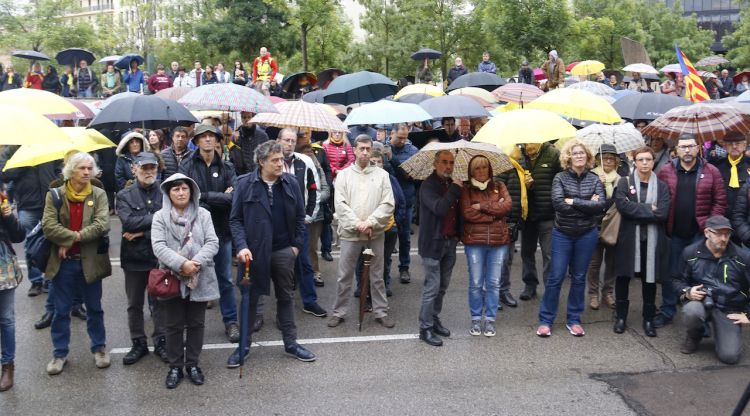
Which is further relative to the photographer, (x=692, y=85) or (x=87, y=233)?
(x=692, y=85)

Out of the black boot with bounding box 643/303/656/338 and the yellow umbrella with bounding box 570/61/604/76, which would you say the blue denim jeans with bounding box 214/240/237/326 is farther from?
the yellow umbrella with bounding box 570/61/604/76

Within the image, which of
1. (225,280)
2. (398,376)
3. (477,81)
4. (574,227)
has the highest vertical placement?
(477,81)

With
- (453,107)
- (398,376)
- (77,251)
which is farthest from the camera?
(453,107)

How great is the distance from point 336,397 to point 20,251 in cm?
742

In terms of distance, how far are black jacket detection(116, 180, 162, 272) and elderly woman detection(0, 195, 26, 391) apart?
0.85 m

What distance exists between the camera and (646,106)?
9914mm

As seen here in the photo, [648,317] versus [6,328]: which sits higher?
[6,328]

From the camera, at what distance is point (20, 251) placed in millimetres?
10945

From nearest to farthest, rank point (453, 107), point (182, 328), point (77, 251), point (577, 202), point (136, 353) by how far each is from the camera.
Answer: point (182, 328) < point (77, 251) < point (136, 353) < point (577, 202) < point (453, 107)

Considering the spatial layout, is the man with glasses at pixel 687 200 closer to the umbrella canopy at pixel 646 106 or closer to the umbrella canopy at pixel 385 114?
the umbrella canopy at pixel 646 106

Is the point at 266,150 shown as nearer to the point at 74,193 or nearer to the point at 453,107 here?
the point at 74,193

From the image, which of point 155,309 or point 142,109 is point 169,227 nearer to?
point 155,309

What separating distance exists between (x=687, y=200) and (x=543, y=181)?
1.51 m

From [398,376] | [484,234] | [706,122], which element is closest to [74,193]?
[398,376]
